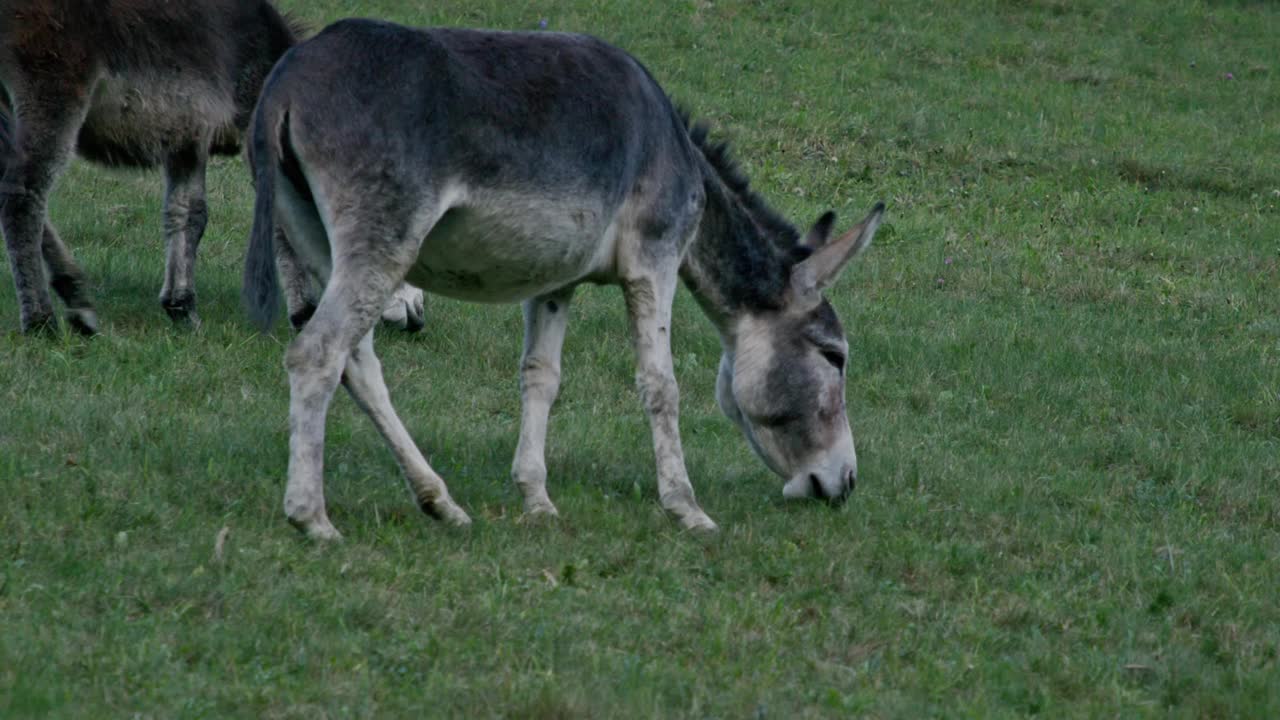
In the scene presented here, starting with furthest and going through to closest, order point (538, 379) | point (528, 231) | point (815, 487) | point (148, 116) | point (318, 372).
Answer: point (148, 116)
point (815, 487)
point (538, 379)
point (528, 231)
point (318, 372)

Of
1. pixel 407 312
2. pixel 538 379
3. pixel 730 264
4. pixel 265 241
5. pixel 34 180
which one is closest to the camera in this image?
pixel 265 241

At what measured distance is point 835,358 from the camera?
6.86m

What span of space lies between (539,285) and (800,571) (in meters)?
1.49

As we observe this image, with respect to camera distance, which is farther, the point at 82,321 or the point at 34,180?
the point at 82,321

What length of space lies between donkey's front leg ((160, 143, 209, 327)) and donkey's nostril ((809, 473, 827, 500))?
3.82 meters

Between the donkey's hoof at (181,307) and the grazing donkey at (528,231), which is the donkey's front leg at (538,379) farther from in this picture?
the donkey's hoof at (181,307)

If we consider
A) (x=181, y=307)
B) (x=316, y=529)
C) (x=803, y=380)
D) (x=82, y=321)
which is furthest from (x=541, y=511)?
(x=181, y=307)

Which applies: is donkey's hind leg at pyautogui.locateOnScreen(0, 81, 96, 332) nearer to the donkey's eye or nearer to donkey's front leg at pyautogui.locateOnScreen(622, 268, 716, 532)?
donkey's front leg at pyautogui.locateOnScreen(622, 268, 716, 532)

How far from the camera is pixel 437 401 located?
7.98m

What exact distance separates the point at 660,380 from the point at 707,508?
0.63m

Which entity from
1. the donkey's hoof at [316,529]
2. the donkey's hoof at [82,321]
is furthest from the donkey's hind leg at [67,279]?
the donkey's hoof at [316,529]

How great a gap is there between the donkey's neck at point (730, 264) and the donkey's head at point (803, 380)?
0.07m

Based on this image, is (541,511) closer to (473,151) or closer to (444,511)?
(444,511)

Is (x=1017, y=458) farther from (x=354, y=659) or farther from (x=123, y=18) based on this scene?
(x=123, y=18)
